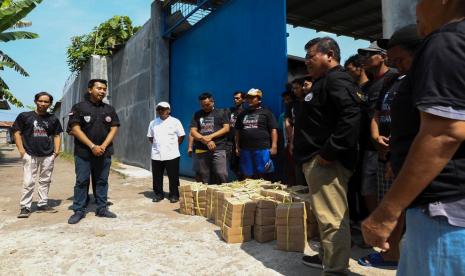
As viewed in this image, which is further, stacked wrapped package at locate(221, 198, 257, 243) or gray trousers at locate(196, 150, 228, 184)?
gray trousers at locate(196, 150, 228, 184)

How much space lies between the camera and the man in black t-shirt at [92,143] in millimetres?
5043

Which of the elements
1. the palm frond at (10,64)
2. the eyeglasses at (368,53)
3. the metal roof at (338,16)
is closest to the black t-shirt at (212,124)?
the eyeglasses at (368,53)

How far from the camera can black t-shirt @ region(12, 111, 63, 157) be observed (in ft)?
18.1

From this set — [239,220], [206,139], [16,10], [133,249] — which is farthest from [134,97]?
[239,220]

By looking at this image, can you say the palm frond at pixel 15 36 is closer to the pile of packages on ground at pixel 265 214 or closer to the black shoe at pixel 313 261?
the pile of packages on ground at pixel 265 214

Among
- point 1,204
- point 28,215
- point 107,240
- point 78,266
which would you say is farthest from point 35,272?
point 1,204

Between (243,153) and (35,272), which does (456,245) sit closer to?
(35,272)

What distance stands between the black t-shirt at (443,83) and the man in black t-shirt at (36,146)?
551 cm

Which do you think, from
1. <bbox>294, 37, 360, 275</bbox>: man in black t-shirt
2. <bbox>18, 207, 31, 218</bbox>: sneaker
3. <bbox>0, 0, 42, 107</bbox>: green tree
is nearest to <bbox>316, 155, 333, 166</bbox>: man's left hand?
<bbox>294, 37, 360, 275</bbox>: man in black t-shirt

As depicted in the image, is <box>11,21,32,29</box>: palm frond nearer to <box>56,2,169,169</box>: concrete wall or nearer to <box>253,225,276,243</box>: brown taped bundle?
<box>56,2,169,169</box>: concrete wall

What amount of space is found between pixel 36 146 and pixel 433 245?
5.63m

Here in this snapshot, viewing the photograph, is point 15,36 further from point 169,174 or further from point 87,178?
point 87,178

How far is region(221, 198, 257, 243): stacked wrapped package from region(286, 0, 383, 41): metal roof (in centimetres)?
711

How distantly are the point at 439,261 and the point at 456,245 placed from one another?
0.08 metres
